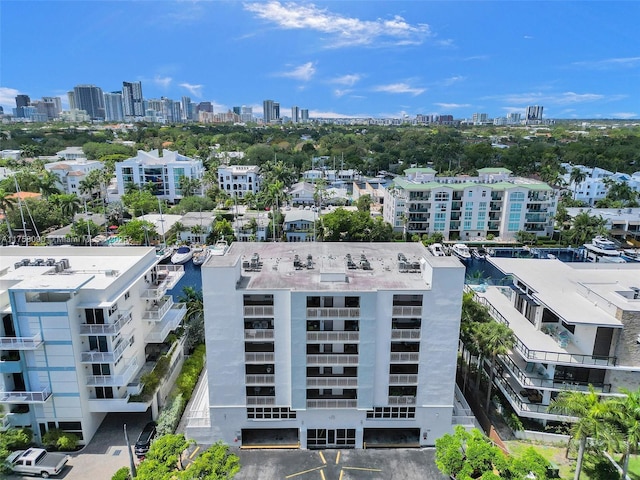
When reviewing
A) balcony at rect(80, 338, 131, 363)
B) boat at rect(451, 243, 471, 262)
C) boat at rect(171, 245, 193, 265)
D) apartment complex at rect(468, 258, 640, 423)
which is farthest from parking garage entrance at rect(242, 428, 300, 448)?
boat at rect(451, 243, 471, 262)

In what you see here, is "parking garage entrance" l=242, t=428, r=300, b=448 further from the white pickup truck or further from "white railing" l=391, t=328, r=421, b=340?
the white pickup truck

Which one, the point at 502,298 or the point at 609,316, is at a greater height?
the point at 609,316

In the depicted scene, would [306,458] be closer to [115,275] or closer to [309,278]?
[309,278]

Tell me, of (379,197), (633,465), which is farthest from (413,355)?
(379,197)

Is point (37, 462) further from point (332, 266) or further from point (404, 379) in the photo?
point (404, 379)

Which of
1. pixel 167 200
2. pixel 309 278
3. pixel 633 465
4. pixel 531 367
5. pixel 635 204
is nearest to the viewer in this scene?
pixel 633 465

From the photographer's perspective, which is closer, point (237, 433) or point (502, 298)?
point (237, 433)

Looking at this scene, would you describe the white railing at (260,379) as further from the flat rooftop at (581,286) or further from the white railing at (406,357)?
the flat rooftop at (581,286)

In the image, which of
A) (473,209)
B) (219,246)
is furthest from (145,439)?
(473,209)

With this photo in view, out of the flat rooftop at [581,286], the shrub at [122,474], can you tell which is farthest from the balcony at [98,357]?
the flat rooftop at [581,286]
